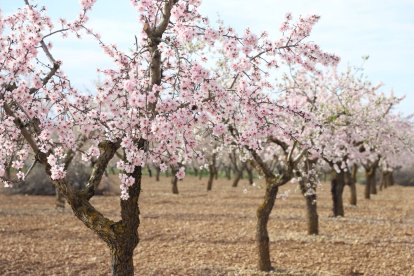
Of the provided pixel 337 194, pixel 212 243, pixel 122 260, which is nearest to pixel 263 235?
pixel 212 243

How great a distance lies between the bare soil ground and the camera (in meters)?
14.1

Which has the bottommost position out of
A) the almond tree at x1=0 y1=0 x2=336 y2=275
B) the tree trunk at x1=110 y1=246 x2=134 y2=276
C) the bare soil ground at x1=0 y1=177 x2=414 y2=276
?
the bare soil ground at x1=0 y1=177 x2=414 y2=276

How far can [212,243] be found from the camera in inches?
693

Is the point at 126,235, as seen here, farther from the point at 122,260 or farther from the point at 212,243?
the point at 212,243

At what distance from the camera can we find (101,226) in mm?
8477

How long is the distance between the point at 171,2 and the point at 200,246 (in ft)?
33.8

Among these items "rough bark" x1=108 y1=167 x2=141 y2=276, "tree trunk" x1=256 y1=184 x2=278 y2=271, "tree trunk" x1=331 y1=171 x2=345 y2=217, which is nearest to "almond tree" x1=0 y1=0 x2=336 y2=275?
"rough bark" x1=108 y1=167 x2=141 y2=276

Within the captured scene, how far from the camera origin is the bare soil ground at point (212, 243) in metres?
14.1

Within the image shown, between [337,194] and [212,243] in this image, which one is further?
[337,194]

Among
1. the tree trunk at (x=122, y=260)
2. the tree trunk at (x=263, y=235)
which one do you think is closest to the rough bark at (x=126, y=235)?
the tree trunk at (x=122, y=260)

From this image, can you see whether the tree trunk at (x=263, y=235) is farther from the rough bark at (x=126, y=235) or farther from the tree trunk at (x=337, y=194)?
the tree trunk at (x=337, y=194)

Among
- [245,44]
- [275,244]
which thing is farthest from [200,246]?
[245,44]

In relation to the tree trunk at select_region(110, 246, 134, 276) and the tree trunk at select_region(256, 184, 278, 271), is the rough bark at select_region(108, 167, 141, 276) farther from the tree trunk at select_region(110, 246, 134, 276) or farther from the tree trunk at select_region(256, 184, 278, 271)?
the tree trunk at select_region(256, 184, 278, 271)

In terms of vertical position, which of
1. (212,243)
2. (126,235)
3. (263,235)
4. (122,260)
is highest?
(126,235)
